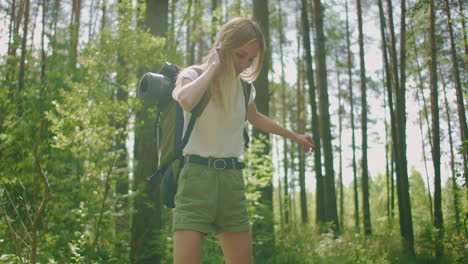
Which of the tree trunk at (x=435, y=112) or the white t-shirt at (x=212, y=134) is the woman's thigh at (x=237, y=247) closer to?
the white t-shirt at (x=212, y=134)

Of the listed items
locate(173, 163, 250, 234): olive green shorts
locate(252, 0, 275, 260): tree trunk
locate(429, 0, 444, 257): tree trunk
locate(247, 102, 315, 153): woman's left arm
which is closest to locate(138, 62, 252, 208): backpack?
locate(173, 163, 250, 234): olive green shorts

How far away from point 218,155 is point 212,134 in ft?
0.36

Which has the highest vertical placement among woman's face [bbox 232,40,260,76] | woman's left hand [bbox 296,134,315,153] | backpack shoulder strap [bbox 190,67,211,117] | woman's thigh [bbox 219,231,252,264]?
woman's face [bbox 232,40,260,76]

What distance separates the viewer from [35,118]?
4.52 meters

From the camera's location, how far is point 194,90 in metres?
1.78

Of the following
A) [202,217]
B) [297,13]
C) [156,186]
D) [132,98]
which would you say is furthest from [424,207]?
[202,217]

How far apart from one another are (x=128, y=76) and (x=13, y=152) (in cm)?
179

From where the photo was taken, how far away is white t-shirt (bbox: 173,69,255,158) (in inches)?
76.3

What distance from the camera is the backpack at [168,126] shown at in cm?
200

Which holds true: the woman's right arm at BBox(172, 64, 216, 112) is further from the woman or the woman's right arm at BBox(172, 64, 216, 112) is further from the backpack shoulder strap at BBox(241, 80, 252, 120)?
the backpack shoulder strap at BBox(241, 80, 252, 120)

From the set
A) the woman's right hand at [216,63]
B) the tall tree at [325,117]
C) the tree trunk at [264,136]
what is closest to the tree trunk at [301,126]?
the tall tree at [325,117]

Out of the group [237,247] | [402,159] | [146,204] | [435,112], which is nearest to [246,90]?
[237,247]

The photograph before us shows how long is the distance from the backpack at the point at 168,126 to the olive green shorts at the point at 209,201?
0.41 feet

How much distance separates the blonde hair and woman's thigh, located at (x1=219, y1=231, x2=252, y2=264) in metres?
0.65
